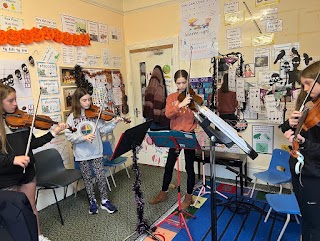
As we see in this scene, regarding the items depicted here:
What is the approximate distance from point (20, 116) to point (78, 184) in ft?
5.00

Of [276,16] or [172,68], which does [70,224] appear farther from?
[276,16]

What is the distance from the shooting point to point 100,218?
97.7 inches

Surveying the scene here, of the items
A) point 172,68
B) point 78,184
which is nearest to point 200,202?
point 78,184

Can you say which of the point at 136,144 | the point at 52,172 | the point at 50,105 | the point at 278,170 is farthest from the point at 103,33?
the point at 278,170

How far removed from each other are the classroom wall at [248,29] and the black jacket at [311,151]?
1642mm

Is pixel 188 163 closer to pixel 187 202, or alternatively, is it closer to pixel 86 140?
pixel 187 202

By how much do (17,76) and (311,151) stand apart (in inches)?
104

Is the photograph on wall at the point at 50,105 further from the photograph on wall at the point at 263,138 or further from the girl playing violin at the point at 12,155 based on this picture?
the photograph on wall at the point at 263,138

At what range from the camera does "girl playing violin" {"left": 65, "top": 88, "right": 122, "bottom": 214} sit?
2.47 meters

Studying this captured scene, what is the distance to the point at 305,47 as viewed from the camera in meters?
2.66

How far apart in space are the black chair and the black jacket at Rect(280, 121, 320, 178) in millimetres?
2053

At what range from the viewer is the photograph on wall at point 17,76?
238 centimetres

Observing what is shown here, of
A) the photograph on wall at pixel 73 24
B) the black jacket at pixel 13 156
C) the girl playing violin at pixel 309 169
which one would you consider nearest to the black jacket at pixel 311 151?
the girl playing violin at pixel 309 169

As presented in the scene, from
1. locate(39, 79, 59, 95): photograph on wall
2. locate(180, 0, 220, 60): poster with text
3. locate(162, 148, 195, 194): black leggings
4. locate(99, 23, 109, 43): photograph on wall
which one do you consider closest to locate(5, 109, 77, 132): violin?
locate(39, 79, 59, 95): photograph on wall
